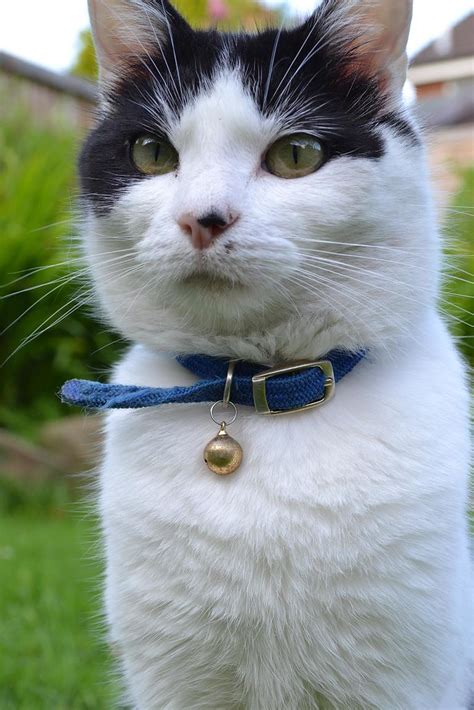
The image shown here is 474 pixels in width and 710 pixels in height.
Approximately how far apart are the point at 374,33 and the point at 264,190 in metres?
0.34

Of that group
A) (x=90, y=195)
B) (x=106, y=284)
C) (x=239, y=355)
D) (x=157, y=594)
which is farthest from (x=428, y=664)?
(x=90, y=195)

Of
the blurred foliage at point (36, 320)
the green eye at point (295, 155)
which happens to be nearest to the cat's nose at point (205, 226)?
the green eye at point (295, 155)

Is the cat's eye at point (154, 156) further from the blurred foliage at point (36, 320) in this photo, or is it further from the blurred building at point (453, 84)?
the blurred building at point (453, 84)

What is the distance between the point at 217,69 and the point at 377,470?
1.98 ft

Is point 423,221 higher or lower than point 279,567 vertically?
higher

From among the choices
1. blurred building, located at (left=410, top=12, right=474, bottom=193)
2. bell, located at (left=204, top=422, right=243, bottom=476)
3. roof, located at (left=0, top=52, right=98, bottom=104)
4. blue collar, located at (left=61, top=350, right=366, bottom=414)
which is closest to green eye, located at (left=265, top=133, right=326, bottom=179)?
blue collar, located at (left=61, top=350, right=366, bottom=414)

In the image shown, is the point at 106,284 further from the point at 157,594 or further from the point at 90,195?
the point at 157,594

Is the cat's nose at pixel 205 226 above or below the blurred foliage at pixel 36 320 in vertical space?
above

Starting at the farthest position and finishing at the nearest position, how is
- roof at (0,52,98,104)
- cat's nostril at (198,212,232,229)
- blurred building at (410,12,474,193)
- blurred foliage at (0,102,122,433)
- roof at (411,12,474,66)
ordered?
1. roof at (411,12,474,66)
2. roof at (0,52,98,104)
3. blurred building at (410,12,474,193)
4. blurred foliage at (0,102,122,433)
5. cat's nostril at (198,212,232,229)

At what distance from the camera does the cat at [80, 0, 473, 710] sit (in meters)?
1.02

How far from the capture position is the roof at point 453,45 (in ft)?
42.4

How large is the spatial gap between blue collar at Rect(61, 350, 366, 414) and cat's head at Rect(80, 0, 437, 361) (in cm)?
3

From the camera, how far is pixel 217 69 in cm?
114

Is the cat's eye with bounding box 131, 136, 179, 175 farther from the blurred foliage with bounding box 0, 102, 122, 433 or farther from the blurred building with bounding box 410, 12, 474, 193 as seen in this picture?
the blurred building with bounding box 410, 12, 474, 193
